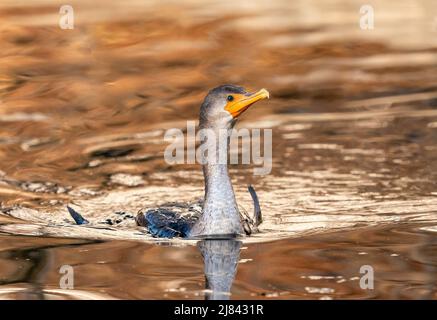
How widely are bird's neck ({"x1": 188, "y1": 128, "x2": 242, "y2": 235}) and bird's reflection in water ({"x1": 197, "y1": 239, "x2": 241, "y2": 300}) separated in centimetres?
11

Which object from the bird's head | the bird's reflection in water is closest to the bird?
the bird's head

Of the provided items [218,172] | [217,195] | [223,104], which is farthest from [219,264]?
[223,104]

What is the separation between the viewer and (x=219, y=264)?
26.6ft

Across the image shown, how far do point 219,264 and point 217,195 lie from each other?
85 centimetres

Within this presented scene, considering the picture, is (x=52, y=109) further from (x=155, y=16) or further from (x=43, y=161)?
(x=155, y=16)

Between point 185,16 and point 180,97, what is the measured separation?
3875 millimetres

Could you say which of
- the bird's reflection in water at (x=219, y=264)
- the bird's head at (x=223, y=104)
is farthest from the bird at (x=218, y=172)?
the bird's reflection in water at (x=219, y=264)

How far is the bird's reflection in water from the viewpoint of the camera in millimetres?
7441

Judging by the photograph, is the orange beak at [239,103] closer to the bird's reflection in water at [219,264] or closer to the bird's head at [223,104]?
the bird's head at [223,104]

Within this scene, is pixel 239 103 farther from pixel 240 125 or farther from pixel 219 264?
pixel 240 125

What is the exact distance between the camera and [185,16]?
1734 cm

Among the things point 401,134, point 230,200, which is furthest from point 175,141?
point 230,200

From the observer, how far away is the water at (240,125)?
314 inches

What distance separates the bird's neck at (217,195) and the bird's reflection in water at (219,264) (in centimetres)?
11
